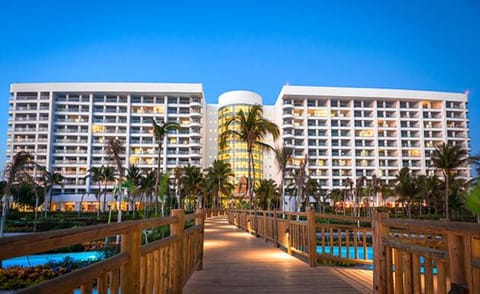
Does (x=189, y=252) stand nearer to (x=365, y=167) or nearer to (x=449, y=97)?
(x=365, y=167)

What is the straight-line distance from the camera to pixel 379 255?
4250 mm

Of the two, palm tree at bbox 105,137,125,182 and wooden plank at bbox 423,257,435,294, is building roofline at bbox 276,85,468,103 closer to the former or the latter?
palm tree at bbox 105,137,125,182

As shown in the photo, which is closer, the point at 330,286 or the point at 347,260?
the point at 330,286

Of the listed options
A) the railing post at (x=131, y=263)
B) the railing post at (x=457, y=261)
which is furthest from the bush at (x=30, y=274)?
the railing post at (x=457, y=261)

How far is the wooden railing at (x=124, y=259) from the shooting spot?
1773 mm

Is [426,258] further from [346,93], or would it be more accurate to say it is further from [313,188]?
[346,93]

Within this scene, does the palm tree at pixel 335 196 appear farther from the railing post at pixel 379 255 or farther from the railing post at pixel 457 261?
the railing post at pixel 457 261

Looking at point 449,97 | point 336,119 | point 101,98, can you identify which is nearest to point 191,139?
point 101,98

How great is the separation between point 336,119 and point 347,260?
258 ft

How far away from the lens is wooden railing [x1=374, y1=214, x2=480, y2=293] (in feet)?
7.99

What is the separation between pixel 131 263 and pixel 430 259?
2.46m

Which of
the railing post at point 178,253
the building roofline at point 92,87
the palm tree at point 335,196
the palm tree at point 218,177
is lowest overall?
the palm tree at point 335,196

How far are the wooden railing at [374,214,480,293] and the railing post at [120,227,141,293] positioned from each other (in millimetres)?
2367

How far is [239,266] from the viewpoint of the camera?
7977mm
